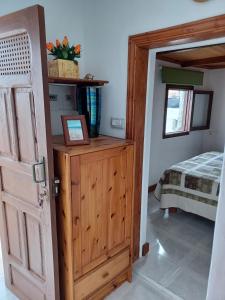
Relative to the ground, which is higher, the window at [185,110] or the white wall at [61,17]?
the white wall at [61,17]

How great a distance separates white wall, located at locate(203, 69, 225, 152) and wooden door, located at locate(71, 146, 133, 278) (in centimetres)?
369

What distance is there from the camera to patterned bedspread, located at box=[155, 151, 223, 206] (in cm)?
260

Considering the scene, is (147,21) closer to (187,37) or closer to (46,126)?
(187,37)

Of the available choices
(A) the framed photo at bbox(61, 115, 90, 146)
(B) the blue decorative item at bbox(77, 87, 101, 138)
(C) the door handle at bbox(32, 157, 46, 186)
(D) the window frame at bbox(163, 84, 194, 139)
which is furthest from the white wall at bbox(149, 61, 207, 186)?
(C) the door handle at bbox(32, 157, 46, 186)

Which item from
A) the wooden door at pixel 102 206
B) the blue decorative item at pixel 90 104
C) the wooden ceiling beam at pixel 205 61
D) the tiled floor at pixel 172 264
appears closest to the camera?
the wooden door at pixel 102 206

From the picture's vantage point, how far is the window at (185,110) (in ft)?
13.0

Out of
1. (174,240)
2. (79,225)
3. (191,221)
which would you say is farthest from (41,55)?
(191,221)

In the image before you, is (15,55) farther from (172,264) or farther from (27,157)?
(172,264)

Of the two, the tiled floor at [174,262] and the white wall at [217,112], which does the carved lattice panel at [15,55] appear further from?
the white wall at [217,112]

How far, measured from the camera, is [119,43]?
68.1 inches

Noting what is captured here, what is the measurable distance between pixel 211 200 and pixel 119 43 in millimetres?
1986

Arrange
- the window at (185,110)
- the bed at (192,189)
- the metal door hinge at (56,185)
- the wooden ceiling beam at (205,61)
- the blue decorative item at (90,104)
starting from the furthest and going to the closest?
the window at (185,110)
the wooden ceiling beam at (205,61)
the bed at (192,189)
the blue decorative item at (90,104)
the metal door hinge at (56,185)

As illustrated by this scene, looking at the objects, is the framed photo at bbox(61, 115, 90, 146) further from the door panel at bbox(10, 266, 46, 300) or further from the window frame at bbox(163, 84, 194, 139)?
the window frame at bbox(163, 84, 194, 139)

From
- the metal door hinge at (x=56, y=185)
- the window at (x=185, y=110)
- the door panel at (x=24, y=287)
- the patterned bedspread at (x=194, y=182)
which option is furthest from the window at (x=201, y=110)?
the door panel at (x=24, y=287)
